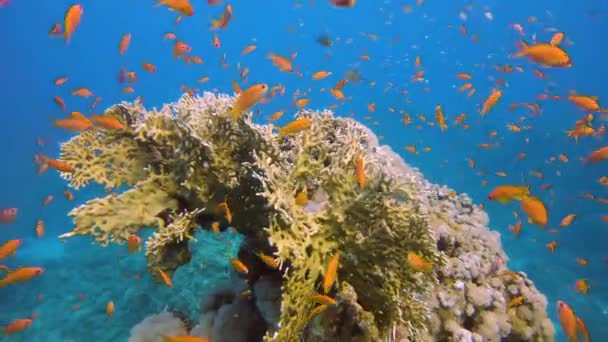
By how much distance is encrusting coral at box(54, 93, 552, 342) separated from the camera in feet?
10.3

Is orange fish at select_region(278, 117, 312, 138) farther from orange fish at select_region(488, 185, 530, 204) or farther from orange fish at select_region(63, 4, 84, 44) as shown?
orange fish at select_region(63, 4, 84, 44)

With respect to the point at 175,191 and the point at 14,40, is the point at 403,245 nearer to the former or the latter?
the point at 175,191

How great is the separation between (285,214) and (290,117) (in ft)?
126

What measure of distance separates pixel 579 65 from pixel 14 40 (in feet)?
598

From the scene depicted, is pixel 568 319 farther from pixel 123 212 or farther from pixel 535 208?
pixel 123 212

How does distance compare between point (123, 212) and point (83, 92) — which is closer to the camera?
point (123, 212)

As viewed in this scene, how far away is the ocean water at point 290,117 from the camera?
40.3ft

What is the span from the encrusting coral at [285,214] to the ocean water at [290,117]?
457 centimetres

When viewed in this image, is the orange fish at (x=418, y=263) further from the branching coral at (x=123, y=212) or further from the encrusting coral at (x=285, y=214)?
the branching coral at (x=123, y=212)

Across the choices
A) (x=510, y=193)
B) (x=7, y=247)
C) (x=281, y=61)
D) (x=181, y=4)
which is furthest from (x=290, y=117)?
(x=510, y=193)

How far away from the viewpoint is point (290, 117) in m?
40.8

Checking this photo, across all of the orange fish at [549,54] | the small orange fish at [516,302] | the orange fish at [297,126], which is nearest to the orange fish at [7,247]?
the orange fish at [297,126]

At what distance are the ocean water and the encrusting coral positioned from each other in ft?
15.0

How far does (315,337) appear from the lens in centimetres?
311
